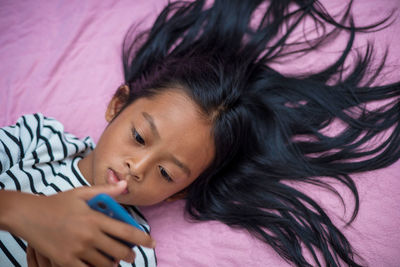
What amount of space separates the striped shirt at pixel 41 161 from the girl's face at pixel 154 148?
0.47 ft

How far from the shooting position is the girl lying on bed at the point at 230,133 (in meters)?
0.95

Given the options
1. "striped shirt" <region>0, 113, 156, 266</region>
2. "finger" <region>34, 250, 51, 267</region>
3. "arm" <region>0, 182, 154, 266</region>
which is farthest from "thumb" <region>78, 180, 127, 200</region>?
"striped shirt" <region>0, 113, 156, 266</region>

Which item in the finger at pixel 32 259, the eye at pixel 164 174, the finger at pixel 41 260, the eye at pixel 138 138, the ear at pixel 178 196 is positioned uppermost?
the eye at pixel 138 138

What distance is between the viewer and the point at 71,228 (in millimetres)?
612

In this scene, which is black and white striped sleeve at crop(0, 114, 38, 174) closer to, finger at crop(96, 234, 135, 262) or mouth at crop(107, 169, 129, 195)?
mouth at crop(107, 169, 129, 195)

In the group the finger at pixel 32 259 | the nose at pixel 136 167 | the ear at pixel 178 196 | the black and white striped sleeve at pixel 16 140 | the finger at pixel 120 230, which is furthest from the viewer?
the ear at pixel 178 196

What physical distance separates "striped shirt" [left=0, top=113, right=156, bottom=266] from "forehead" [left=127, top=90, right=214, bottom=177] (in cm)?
25

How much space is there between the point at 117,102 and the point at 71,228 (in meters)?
0.56

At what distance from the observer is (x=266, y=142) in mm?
1233

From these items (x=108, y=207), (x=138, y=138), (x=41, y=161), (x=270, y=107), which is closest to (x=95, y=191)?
(x=108, y=207)

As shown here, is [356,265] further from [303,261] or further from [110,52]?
[110,52]

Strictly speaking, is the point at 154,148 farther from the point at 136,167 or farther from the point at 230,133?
the point at 230,133

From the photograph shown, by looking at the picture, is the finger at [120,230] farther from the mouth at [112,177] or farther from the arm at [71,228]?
the mouth at [112,177]

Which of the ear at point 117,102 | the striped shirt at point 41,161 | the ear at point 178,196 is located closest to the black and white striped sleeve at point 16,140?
the striped shirt at point 41,161
